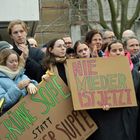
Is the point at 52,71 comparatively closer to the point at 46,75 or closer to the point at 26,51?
the point at 46,75

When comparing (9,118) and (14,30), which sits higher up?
(14,30)

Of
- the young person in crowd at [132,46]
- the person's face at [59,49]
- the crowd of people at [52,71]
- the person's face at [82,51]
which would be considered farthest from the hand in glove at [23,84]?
the young person in crowd at [132,46]

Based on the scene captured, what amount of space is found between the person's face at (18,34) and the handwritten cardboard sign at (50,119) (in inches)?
28.7

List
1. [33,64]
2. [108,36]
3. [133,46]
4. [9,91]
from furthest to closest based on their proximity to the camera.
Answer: [108,36] < [133,46] < [33,64] < [9,91]

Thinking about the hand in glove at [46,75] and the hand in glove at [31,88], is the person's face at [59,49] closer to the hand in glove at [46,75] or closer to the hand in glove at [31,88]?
the hand in glove at [46,75]

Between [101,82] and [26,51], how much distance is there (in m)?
0.97

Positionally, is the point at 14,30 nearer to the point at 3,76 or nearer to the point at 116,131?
the point at 3,76

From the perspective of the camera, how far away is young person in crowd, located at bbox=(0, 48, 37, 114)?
4.74 meters

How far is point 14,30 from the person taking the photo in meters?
5.42

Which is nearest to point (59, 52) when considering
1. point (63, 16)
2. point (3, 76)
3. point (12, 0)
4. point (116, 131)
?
point (3, 76)

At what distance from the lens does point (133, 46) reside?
18.9 ft

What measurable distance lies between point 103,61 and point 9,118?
1.08 m

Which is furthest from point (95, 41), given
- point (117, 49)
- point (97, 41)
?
point (117, 49)

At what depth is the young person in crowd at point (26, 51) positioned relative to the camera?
17.3 ft
